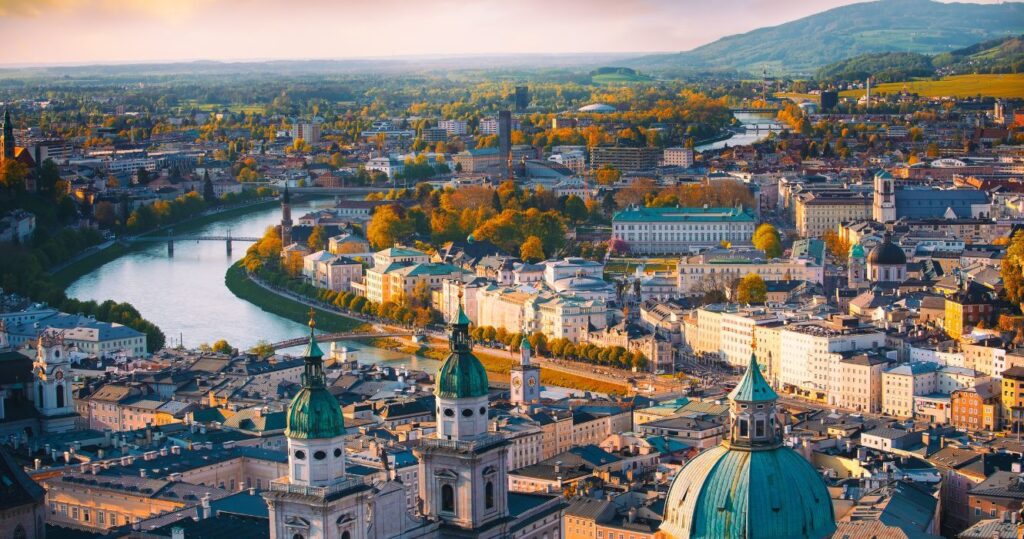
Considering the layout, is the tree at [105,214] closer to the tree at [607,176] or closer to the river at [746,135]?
the tree at [607,176]

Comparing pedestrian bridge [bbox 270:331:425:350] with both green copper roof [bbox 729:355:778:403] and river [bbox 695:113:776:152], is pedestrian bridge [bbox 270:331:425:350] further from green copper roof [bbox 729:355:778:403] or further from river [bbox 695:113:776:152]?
river [bbox 695:113:776:152]

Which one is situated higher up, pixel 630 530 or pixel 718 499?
pixel 718 499

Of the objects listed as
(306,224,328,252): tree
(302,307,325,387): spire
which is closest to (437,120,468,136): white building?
(306,224,328,252): tree

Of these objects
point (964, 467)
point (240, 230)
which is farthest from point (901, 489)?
point (240, 230)

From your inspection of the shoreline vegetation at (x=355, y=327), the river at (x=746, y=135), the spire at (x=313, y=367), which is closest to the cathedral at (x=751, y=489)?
the spire at (x=313, y=367)

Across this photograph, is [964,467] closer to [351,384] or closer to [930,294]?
[351,384]

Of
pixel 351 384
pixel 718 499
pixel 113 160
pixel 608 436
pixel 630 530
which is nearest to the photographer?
pixel 718 499
